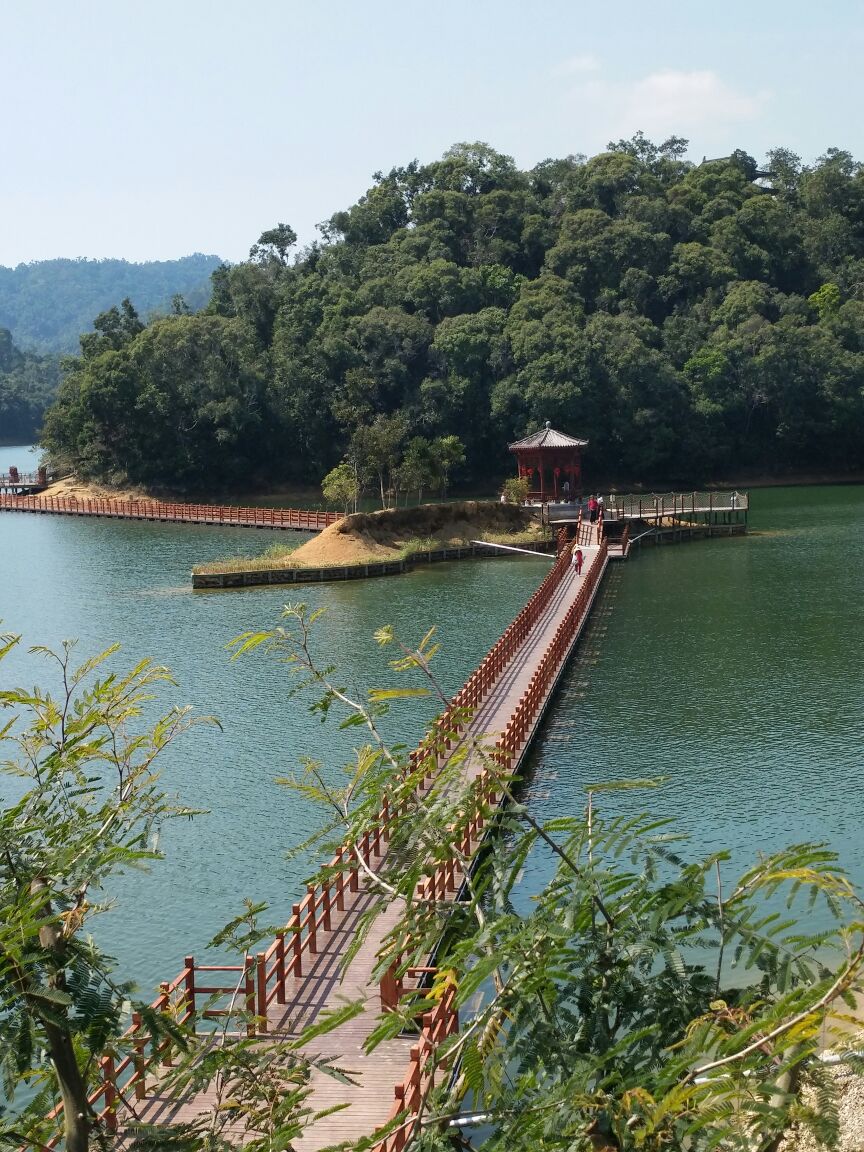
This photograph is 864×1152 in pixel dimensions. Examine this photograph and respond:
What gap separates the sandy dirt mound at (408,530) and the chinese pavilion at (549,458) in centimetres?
349

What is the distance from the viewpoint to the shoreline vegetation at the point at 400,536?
50.6 m

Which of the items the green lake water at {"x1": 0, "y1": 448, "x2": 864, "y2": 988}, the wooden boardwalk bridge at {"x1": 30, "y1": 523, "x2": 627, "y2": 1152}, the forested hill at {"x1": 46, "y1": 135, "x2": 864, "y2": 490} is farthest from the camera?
the forested hill at {"x1": 46, "y1": 135, "x2": 864, "y2": 490}

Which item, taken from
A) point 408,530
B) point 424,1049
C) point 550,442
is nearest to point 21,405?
point 550,442

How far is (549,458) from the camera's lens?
6259cm

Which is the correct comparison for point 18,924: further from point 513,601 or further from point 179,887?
point 513,601

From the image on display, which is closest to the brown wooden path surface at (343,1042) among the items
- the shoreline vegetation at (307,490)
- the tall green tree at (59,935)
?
the tall green tree at (59,935)

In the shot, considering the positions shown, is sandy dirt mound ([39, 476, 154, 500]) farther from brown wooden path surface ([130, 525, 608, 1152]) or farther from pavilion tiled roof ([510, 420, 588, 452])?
brown wooden path surface ([130, 525, 608, 1152])

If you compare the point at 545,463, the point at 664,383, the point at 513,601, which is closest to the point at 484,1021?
the point at 513,601

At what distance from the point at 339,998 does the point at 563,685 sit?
23688 mm

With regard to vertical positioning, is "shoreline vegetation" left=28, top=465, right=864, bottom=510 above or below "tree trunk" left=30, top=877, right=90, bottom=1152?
above

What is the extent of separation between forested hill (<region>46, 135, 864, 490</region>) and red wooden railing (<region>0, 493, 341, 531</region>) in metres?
5.06

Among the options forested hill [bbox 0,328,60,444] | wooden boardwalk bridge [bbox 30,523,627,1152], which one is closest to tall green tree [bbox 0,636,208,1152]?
wooden boardwalk bridge [bbox 30,523,627,1152]

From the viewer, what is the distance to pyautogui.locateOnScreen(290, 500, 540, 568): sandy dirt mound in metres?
51.5

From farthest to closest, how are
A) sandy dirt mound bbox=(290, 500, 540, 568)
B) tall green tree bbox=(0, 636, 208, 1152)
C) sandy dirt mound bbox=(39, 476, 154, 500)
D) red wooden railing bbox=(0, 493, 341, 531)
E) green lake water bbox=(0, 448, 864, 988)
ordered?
sandy dirt mound bbox=(39, 476, 154, 500)
red wooden railing bbox=(0, 493, 341, 531)
sandy dirt mound bbox=(290, 500, 540, 568)
green lake water bbox=(0, 448, 864, 988)
tall green tree bbox=(0, 636, 208, 1152)
